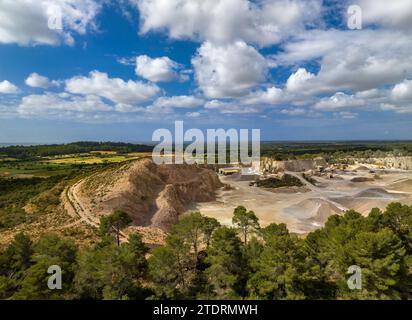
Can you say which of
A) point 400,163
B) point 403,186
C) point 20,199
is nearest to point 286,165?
point 403,186

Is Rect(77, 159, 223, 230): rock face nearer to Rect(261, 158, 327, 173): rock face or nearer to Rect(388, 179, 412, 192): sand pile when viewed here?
Rect(261, 158, 327, 173): rock face

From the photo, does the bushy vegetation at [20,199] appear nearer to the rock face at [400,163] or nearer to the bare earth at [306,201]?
the bare earth at [306,201]

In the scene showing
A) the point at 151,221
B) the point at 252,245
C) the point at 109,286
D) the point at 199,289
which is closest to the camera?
the point at 109,286

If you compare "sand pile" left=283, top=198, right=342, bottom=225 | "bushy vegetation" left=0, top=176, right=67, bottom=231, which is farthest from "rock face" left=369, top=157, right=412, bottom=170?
"bushy vegetation" left=0, top=176, right=67, bottom=231
